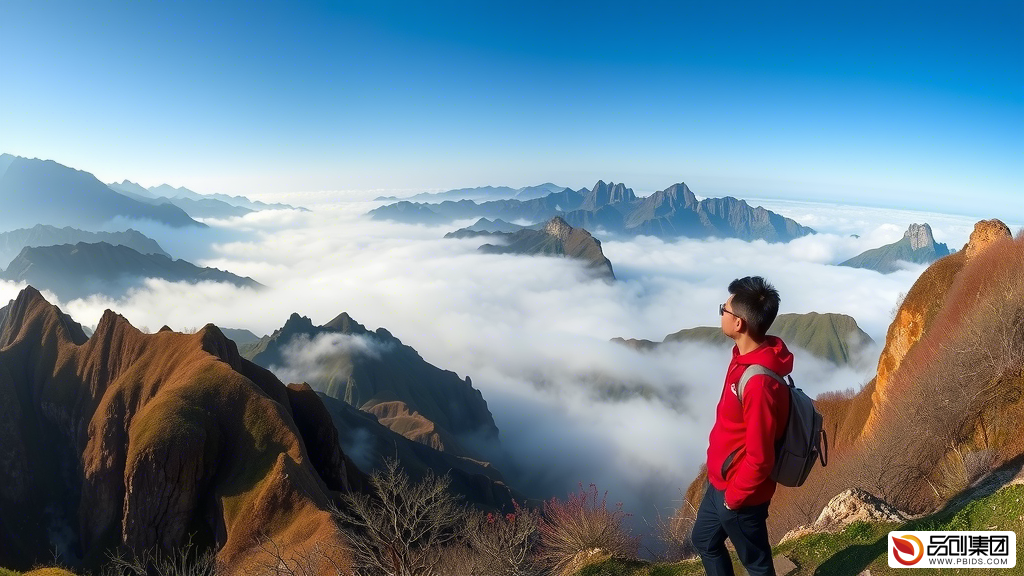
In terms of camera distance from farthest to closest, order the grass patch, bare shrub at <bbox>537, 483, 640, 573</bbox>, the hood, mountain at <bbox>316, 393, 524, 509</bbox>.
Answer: mountain at <bbox>316, 393, 524, 509</bbox> → bare shrub at <bbox>537, 483, 640, 573</bbox> → the grass patch → the hood

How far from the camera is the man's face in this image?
595 cm

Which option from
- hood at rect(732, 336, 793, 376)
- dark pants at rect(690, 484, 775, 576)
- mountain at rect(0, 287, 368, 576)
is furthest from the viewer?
mountain at rect(0, 287, 368, 576)

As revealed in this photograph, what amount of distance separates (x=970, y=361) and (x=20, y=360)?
120999 millimetres

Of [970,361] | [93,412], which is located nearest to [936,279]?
[970,361]

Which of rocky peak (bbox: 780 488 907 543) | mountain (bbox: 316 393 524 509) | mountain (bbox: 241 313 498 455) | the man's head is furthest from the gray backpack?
mountain (bbox: 241 313 498 455)

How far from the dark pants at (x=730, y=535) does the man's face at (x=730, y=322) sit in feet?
7.85

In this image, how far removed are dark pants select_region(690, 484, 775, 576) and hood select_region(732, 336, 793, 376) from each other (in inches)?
82.5

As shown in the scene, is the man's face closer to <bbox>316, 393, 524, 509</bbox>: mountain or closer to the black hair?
the black hair

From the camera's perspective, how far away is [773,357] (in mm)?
5551

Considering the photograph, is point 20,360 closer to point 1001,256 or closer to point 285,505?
point 285,505

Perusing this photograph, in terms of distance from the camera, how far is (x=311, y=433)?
5903cm

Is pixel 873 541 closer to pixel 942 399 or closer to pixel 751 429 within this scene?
pixel 751 429

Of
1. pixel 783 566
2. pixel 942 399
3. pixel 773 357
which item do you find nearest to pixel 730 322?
pixel 773 357

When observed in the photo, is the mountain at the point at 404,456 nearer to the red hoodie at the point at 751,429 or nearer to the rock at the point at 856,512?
the rock at the point at 856,512
